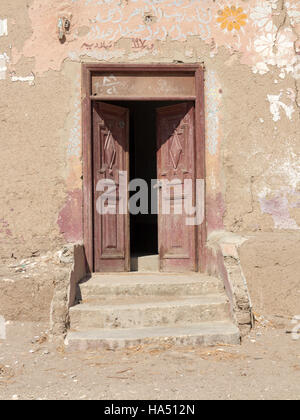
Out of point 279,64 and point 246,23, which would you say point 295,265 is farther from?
point 246,23

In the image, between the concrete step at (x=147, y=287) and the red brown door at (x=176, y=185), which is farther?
the red brown door at (x=176, y=185)

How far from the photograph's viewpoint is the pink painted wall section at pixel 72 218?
20.6 ft

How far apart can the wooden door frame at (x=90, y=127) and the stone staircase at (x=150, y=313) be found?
0.54m

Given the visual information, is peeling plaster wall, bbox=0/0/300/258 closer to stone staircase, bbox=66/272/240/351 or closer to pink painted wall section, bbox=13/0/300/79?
pink painted wall section, bbox=13/0/300/79

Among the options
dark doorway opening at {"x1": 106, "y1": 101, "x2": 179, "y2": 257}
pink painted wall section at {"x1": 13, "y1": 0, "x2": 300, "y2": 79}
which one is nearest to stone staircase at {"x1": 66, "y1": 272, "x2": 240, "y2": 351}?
pink painted wall section at {"x1": 13, "y1": 0, "x2": 300, "y2": 79}

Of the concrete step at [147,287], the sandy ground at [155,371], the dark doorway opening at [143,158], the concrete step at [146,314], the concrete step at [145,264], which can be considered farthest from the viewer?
the dark doorway opening at [143,158]

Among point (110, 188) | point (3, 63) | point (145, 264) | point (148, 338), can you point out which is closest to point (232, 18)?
point (110, 188)

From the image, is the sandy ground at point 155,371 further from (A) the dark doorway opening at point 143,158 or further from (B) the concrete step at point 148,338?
(A) the dark doorway opening at point 143,158

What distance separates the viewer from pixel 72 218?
6.29 m

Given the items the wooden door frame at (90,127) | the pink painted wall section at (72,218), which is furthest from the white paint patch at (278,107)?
the pink painted wall section at (72,218)

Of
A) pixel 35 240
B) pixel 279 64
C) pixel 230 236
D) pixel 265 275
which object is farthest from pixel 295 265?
pixel 35 240

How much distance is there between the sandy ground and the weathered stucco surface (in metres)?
1.81

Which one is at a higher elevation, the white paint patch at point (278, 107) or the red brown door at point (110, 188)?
the white paint patch at point (278, 107)

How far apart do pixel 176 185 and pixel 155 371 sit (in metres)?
3.15
